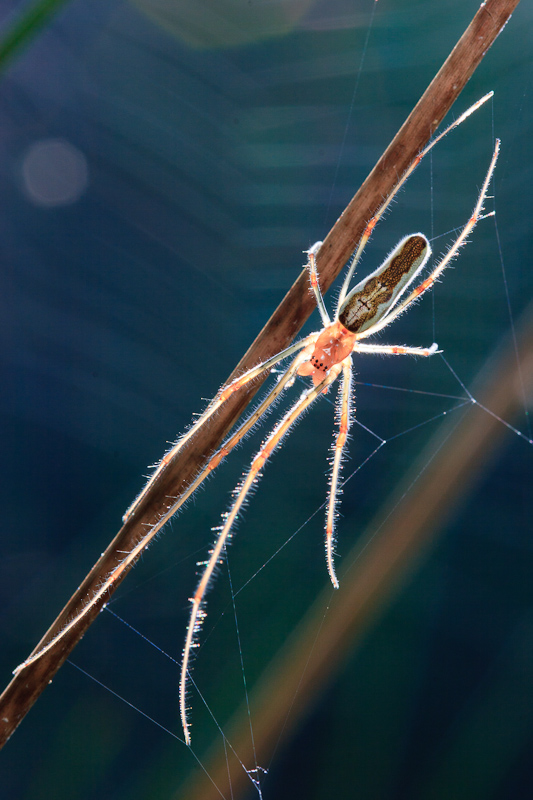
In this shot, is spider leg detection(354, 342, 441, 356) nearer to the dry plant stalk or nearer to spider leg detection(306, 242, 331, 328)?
spider leg detection(306, 242, 331, 328)

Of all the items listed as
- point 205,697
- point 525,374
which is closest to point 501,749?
point 205,697

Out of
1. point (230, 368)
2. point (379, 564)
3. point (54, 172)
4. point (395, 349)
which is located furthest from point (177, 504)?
point (54, 172)

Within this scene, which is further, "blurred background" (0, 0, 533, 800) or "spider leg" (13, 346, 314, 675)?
"blurred background" (0, 0, 533, 800)

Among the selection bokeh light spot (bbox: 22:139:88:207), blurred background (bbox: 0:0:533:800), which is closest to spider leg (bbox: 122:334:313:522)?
blurred background (bbox: 0:0:533:800)

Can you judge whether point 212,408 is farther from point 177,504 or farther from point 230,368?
point 230,368

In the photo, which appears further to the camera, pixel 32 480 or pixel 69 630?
pixel 32 480

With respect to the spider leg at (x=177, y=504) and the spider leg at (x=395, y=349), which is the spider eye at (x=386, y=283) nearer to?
the spider leg at (x=395, y=349)

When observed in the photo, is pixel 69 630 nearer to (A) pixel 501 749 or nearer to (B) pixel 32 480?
(B) pixel 32 480
